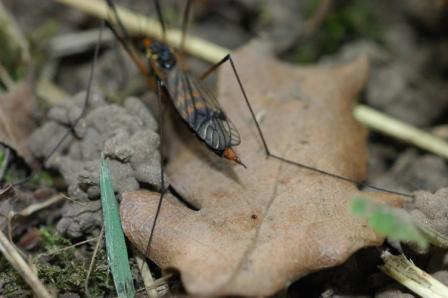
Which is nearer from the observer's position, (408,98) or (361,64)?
(361,64)

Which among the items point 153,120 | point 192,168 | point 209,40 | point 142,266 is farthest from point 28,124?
point 209,40

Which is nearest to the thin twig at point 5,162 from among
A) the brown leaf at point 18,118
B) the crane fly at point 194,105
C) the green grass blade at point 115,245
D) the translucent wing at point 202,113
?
the brown leaf at point 18,118

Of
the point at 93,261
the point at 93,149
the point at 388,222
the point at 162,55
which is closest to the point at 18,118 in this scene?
the point at 93,149

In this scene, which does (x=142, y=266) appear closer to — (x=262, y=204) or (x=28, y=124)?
(x=262, y=204)

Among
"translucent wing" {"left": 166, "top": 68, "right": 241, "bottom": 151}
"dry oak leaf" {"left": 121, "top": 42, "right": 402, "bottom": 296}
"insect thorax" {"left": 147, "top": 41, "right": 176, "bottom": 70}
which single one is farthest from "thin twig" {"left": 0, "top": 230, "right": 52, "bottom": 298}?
"insect thorax" {"left": 147, "top": 41, "right": 176, "bottom": 70}

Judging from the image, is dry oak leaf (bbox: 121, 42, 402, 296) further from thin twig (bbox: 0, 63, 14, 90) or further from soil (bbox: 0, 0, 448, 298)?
thin twig (bbox: 0, 63, 14, 90)

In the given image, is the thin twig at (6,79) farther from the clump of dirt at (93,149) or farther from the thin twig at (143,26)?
the thin twig at (143,26)
